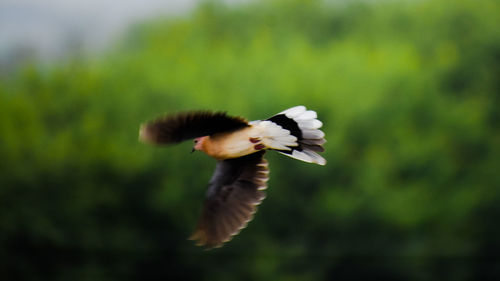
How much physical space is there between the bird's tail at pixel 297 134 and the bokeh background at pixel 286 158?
30.5 feet

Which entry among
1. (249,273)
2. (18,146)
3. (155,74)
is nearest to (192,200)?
(249,273)

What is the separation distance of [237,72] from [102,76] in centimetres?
280

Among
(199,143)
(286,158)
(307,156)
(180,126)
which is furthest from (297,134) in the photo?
(286,158)

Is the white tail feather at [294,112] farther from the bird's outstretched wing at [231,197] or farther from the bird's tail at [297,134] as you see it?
the bird's outstretched wing at [231,197]

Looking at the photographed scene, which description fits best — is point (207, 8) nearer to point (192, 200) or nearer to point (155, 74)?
point (155, 74)

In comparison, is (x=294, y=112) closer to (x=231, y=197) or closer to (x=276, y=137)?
(x=276, y=137)

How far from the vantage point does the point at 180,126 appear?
258 cm

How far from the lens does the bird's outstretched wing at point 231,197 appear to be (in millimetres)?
3164

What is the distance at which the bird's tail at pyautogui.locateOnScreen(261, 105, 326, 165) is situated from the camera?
2.88 metres

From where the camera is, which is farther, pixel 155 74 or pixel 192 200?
pixel 155 74

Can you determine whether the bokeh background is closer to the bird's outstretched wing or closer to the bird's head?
the bird's outstretched wing

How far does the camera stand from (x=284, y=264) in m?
12.1

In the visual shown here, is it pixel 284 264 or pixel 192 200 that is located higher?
pixel 192 200

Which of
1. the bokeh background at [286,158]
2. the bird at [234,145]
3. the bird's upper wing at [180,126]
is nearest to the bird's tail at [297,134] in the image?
the bird at [234,145]
